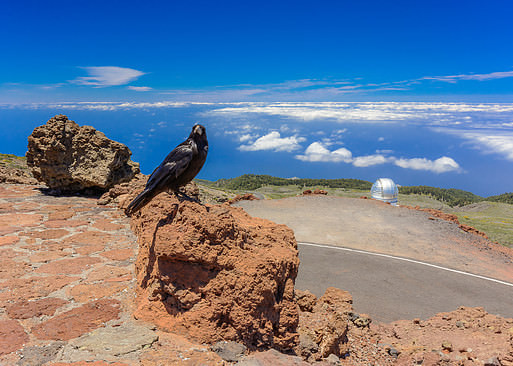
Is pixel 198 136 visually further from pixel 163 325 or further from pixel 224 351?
pixel 224 351

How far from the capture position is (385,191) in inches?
915

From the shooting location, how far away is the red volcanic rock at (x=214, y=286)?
328 cm

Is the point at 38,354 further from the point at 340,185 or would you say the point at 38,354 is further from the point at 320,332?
the point at 340,185

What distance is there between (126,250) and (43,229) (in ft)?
7.18

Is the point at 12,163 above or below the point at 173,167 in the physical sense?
below

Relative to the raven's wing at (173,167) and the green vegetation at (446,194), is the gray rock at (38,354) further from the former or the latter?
the green vegetation at (446,194)

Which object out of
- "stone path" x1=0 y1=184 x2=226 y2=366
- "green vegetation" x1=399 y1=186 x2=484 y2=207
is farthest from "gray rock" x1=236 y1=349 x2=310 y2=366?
"green vegetation" x1=399 y1=186 x2=484 y2=207

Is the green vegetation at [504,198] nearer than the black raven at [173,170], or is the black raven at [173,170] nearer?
the black raven at [173,170]

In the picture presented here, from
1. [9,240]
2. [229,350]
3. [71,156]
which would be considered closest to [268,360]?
[229,350]

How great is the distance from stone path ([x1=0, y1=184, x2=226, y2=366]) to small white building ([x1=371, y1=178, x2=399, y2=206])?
64.4ft

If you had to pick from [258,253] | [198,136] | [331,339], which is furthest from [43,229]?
[331,339]

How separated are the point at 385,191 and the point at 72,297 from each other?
22.3m

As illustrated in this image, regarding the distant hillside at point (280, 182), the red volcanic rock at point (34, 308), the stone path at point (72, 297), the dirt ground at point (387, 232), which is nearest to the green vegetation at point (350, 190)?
the distant hillside at point (280, 182)

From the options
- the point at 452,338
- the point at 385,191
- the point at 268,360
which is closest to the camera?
the point at 268,360
